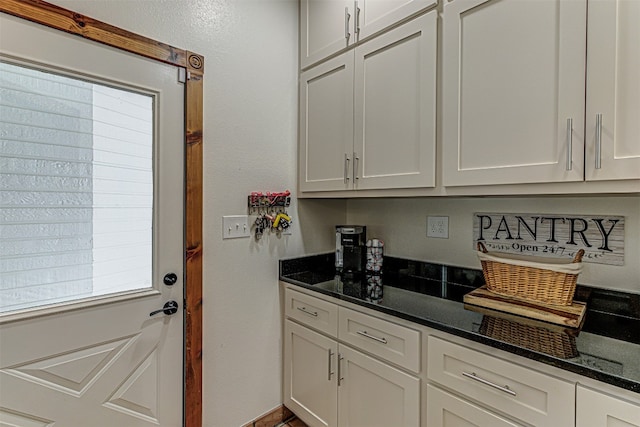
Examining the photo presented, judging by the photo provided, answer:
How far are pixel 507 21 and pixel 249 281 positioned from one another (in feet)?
5.32

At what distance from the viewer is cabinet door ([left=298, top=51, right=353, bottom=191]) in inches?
67.6

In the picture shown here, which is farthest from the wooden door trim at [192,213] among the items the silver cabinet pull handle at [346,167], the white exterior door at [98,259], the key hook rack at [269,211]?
the silver cabinet pull handle at [346,167]

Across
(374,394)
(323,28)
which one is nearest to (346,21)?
(323,28)

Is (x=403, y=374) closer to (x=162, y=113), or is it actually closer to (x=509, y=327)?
(x=509, y=327)

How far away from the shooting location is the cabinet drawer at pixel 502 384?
Result: 94cm

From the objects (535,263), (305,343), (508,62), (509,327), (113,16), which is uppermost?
(113,16)

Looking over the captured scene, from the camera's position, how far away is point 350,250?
2.04 m

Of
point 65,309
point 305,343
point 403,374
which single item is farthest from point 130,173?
point 403,374

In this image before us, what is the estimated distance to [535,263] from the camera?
1.25 meters

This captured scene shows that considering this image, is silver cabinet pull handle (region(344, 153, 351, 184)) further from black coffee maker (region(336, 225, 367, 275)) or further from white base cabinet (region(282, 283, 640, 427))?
white base cabinet (region(282, 283, 640, 427))

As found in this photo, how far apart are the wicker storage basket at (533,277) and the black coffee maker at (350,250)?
770 mm

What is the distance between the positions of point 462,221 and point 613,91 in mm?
872

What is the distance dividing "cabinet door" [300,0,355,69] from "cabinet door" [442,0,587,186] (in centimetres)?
55

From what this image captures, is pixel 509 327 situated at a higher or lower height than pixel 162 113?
lower
